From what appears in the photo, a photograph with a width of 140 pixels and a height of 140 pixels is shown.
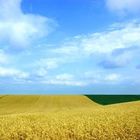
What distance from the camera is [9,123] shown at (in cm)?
1945

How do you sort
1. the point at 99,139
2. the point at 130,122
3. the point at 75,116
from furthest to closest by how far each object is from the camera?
1. the point at 75,116
2. the point at 130,122
3. the point at 99,139

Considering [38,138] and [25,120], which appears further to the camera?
[25,120]

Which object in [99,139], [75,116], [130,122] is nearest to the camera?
[99,139]

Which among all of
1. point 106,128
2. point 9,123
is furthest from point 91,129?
point 9,123

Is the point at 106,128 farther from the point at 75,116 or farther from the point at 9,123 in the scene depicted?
the point at 9,123

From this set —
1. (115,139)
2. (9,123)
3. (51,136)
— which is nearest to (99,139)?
(115,139)

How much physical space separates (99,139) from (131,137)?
163 cm

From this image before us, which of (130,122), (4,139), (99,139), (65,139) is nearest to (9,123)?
(4,139)

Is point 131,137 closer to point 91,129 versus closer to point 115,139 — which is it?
point 115,139

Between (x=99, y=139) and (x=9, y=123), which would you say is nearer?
(x=99, y=139)

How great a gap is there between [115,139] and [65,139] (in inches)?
99.4

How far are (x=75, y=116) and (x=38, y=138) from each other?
417 cm

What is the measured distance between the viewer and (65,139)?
1711 cm

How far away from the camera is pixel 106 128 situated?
18031 millimetres
